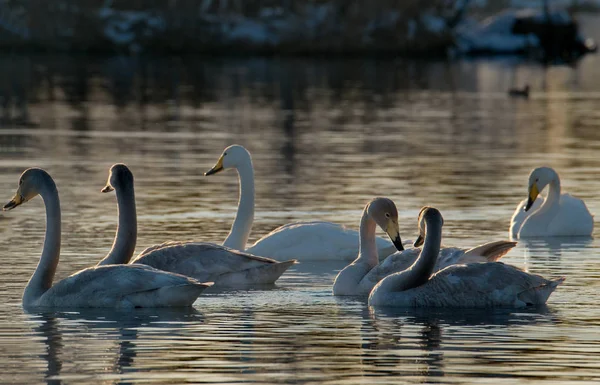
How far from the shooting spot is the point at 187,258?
13672mm

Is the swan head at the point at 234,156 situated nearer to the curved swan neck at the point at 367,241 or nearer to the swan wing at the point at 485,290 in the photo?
the curved swan neck at the point at 367,241

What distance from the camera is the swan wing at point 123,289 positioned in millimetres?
12219

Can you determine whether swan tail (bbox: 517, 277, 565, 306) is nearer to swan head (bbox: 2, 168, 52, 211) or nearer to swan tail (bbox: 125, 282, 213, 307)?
swan tail (bbox: 125, 282, 213, 307)

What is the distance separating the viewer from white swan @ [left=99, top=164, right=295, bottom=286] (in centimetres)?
1317

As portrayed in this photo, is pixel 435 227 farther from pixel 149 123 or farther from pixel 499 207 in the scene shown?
pixel 149 123

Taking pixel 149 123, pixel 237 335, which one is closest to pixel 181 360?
pixel 237 335

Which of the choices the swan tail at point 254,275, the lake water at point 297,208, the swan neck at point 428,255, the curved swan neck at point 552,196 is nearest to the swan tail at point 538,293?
the lake water at point 297,208

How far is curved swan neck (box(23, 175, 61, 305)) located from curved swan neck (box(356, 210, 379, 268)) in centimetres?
267

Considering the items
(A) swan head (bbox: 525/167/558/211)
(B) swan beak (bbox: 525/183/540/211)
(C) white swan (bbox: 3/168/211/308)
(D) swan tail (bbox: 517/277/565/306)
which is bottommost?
(D) swan tail (bbox: 517/277/565/306)

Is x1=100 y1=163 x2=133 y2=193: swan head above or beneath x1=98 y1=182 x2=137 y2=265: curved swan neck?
above

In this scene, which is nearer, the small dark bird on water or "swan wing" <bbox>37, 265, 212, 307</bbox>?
"swan wing" <bbox>37, 265, 212, 307</bbox>

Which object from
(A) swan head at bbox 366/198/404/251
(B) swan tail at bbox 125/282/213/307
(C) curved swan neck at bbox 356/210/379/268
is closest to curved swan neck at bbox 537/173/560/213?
(C) curved swan neck at bbox 356/210/379/268

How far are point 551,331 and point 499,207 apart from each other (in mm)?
8685

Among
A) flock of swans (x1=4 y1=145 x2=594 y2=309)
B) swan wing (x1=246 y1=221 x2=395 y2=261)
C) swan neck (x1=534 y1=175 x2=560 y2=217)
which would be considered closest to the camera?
flock of swans (x1=4 y1=145 x2=594 y2=309)
